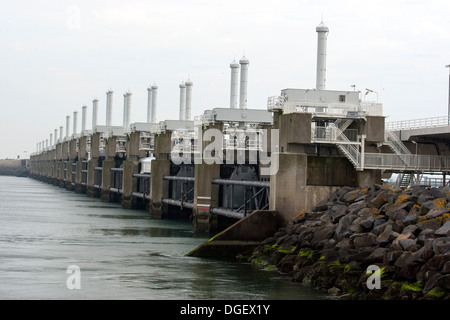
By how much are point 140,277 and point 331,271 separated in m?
7.66

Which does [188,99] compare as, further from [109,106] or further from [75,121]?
[75,121]

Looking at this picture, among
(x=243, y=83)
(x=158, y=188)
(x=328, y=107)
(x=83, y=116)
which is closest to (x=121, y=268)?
(x=328, y=107)

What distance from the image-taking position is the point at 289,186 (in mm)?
37344

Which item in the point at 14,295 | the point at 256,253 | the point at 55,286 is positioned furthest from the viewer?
the point at 256,253

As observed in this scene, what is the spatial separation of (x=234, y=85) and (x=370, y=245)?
34484 millimetres

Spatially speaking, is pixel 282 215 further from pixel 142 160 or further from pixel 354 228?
pixel 142 160

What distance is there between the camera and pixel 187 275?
103 ft

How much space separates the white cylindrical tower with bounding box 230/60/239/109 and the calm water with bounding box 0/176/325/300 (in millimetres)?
10848

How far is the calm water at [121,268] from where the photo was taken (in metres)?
27.2

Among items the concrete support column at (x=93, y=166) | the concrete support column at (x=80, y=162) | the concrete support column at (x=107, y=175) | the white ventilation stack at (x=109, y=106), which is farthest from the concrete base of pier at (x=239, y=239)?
the concrete support column at (x=80, y=162)

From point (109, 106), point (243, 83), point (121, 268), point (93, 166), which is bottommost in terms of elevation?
point (121, 268)

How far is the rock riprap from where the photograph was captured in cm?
2433

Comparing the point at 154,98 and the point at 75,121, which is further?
the point at 75,121
